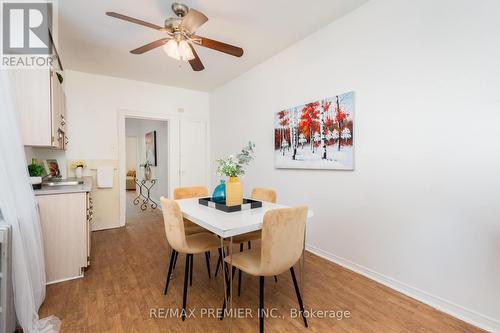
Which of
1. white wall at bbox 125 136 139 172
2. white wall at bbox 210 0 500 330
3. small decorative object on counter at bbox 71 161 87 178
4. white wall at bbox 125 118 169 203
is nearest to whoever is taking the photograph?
white wall at bbox 210 0 500 330

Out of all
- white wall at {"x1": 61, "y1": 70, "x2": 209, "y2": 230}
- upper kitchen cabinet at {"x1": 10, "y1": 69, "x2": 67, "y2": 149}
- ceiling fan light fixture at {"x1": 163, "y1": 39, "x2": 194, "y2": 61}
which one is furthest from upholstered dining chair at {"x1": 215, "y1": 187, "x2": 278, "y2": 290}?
white wall at {"x1": 61, "y1": 70, "x2": 209, "y2": 230}

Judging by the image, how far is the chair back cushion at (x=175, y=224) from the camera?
175 cm

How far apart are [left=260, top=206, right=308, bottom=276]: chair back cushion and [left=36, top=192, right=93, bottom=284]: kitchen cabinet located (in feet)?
6.31

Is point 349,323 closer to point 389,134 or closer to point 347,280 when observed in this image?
point 347,280

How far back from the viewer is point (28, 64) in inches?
86.7

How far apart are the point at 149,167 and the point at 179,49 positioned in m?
5.01

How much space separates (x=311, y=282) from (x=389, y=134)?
1.57m

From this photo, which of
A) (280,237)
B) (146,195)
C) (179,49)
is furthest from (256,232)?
(146,195)

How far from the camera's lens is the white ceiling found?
2328mm

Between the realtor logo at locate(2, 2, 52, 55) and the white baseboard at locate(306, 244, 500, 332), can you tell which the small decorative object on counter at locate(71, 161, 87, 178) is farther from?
the white baseboard at locate(306, 244, 500, 332)

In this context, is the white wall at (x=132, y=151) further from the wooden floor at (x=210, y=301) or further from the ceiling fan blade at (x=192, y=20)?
the ceiling fan blade at (x=192, y=20)

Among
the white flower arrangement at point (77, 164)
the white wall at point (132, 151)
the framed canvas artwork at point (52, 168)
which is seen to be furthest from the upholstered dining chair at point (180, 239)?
the white wall at point (132, 151)

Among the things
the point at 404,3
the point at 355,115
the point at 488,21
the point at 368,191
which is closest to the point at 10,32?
the point at 355,115

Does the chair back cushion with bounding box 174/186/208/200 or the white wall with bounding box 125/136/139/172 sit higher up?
the white wall with bounding box 125/136/139/172
